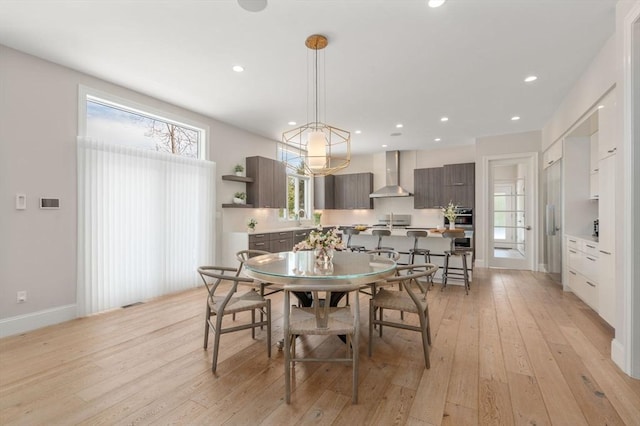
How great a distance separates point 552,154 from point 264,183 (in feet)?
18.1

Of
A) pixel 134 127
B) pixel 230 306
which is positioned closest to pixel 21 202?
pixel 134 127

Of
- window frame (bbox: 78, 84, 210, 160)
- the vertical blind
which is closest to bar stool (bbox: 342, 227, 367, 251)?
the vertical blind

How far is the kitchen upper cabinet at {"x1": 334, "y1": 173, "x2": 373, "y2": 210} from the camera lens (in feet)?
27.3

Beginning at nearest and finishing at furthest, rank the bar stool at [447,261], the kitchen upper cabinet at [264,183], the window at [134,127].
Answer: the window at [134,127]
the bar stool at [447,261]
the kitchen upper cabinet at [264,183]

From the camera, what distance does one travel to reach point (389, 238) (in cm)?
568

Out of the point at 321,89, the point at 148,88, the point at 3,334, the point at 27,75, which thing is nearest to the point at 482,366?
the point at 321,89

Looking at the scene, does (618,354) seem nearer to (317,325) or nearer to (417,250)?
(317,325)

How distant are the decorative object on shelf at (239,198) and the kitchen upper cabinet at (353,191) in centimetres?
348

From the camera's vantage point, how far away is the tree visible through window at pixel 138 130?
3811mm

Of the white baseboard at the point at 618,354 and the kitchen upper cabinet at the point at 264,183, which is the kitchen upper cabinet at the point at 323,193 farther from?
the white baseboard at the point at 618,354

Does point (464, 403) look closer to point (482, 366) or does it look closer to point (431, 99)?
point (482, 366)

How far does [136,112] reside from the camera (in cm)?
423

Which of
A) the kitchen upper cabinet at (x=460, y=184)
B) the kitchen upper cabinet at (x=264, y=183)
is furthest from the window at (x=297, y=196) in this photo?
the kitchen upper cabinet at (x=460, y=184)

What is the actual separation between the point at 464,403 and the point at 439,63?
11.1 feet
